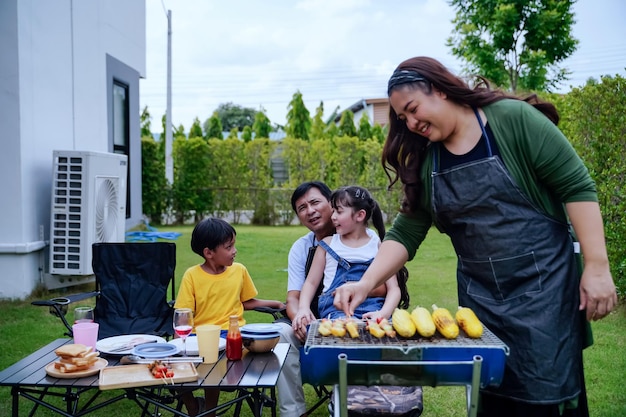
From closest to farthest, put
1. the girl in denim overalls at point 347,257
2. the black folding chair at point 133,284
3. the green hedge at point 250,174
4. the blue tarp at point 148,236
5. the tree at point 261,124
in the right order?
the girl in denim overalls at point 347,257
the black folding chair at point 133,284
the blue tarp at point 148,236
the green hedge at point 250,174
the tree at point 261,124

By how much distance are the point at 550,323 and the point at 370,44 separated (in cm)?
1585

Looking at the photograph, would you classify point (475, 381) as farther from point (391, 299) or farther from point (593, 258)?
point (391, 299)

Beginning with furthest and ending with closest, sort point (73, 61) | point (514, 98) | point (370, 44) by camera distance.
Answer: point (370, 44), point (73, 61), point (514, 98)

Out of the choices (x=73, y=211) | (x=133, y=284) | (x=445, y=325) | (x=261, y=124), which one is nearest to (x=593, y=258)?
(x=445, y=325)

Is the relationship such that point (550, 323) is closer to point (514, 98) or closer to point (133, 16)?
point (514, 98)

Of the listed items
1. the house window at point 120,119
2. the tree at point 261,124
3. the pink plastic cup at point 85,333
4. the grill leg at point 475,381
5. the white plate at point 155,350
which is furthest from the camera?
the tree at point 261,124

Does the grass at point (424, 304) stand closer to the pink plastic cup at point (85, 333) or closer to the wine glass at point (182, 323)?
the pink plastic cup at point (85, 333)

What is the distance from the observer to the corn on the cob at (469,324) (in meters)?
1.93

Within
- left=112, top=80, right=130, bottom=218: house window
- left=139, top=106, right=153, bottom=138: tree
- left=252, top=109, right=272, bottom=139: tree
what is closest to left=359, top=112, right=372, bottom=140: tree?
left=252, top=109, right=272, bottom=139: tree

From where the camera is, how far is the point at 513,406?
83.9 inches

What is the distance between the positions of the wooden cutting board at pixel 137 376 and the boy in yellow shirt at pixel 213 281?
939mm

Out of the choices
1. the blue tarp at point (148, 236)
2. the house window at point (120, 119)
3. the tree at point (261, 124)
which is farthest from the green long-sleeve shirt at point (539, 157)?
the tree at point (261, 124)

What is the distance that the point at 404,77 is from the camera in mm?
2131

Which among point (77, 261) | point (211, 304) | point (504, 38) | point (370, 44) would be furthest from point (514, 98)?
point (370, 44)
